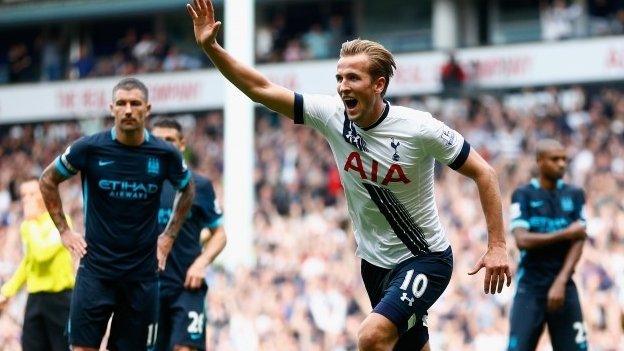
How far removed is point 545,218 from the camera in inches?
445

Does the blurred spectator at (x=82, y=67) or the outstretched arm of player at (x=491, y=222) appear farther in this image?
the blurred spectator at (x=82, y=67)

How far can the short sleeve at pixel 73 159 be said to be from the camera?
32.0ft

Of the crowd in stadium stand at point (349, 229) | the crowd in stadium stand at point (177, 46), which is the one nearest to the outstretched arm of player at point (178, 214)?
the crowd in stadium stand at point (349, 229)

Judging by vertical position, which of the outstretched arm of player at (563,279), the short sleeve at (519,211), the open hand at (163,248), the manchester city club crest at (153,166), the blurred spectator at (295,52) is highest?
the blurred spectator at (295,52)

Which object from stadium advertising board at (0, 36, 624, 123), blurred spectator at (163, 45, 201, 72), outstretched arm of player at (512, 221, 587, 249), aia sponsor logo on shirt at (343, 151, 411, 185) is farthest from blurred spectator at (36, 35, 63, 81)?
aia sponsor logo on shirt at (343, 151, 411, 185)

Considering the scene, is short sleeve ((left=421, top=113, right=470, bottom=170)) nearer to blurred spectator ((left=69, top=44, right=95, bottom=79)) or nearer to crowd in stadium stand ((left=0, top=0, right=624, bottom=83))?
crowd in stadium stand ((left=0, top=0, right=624, bottom=83))

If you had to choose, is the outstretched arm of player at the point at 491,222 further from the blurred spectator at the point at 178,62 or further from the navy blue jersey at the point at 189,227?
the blurred spectator at the point at 178,62

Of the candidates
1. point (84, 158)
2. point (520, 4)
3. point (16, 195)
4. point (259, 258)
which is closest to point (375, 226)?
point (84, 158)

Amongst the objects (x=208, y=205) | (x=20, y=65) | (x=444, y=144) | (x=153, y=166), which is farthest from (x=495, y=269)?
(x=20, y=65)

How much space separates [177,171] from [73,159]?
77 cm

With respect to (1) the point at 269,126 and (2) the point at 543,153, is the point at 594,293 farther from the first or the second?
(1) the point at 269,126

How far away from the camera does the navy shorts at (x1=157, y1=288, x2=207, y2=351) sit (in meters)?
11.0

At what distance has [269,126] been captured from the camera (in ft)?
96.8

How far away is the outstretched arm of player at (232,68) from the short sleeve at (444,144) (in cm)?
81
